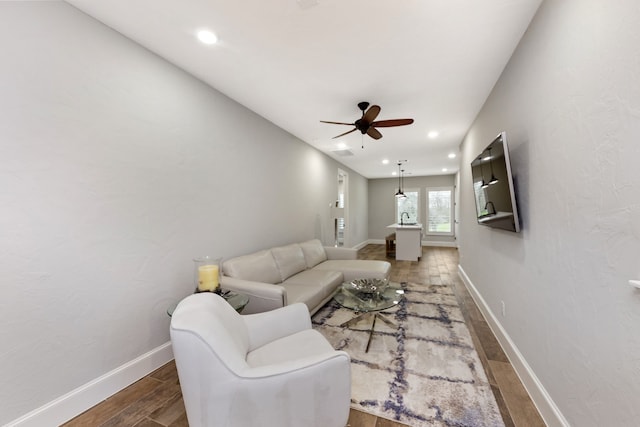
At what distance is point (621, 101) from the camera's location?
1.00m

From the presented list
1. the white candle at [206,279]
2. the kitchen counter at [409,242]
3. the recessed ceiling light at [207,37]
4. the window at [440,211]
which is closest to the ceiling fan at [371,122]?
the recessed ceiling light at [207,37]

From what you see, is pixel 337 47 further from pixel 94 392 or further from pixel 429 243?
pixel 429 243

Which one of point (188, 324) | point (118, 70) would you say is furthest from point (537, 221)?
point (118, 70)

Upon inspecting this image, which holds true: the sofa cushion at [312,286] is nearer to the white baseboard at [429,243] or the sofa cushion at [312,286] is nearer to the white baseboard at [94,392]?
the white baseboard at [94,392]

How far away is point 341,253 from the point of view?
4418 mm

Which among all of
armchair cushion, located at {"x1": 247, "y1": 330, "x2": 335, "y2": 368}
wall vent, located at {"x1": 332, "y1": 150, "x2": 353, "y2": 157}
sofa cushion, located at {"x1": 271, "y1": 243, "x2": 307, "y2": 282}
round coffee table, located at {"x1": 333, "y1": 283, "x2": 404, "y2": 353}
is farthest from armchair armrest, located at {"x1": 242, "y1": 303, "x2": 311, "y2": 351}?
wall vent, located at {"x1": 332, "y1": 150, "x2": 353, "y2": 157}

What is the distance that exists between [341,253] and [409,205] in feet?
18.9

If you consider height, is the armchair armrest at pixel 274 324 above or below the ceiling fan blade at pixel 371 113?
below

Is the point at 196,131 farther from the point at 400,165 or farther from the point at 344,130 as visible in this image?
the point at 400,165

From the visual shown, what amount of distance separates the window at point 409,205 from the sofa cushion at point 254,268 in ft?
23.2

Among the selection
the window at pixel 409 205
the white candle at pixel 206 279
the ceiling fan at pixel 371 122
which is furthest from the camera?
the window at pixel 409 205

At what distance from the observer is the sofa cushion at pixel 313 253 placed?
3.93 meters

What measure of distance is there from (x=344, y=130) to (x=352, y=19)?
90.2 inches

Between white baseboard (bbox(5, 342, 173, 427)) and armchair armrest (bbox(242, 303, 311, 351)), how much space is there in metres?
1.01
